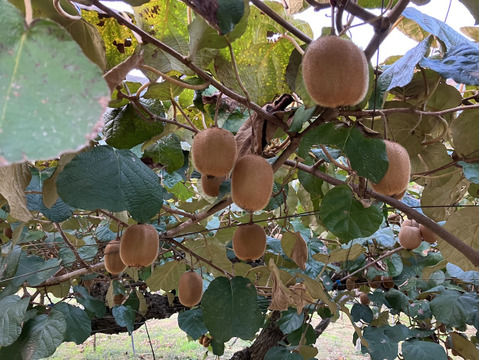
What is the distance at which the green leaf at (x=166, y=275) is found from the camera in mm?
1332

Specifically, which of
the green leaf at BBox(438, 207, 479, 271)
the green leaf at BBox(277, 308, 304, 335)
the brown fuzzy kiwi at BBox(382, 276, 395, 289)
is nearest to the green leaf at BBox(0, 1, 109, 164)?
the green leaf at BBox(438, 207, 479, 271)

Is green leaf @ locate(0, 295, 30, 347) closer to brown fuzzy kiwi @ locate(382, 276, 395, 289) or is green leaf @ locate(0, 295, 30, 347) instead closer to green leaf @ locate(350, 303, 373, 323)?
green leaf @ locate(350, 303, 373, 323)

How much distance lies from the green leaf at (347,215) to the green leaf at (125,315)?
59.9 inches

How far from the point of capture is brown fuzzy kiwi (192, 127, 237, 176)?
0.65 meters

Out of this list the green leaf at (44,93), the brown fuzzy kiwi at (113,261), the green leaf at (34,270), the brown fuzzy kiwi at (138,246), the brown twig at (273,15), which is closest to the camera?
the green leaf at (44,93)

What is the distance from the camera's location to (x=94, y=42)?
0.61m

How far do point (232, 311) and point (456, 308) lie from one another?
1059 mm

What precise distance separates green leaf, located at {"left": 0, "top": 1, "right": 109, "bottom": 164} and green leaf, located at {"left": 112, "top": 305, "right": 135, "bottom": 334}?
6.36 ft

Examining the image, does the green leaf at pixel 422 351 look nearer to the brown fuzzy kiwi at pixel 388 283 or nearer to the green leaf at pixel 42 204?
the brown fuzzy kiwi at pixel 388 283

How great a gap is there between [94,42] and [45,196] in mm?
296

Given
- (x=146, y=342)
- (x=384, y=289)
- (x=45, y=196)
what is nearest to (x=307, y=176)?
(x=45, y=196)

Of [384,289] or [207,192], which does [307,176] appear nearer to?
[207,192]

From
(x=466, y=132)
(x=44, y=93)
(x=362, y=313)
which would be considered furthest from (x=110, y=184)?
(x=362, y=313)

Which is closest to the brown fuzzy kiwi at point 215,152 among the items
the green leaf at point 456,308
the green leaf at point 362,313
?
the green leaf at point 456,308
